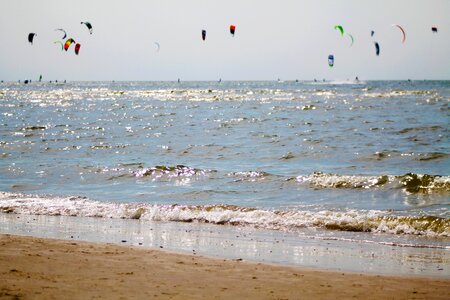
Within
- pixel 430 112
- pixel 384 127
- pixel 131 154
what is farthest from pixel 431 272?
pixel 430 112

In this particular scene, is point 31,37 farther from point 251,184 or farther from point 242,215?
point 242,215

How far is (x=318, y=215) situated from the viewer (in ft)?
39.1

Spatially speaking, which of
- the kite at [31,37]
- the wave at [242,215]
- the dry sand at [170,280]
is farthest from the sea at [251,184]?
the kite at [31,37]

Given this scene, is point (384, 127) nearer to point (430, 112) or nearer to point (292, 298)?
point (430, 112)

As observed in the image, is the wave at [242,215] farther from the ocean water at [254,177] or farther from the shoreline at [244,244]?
the shoreline at [244,244]

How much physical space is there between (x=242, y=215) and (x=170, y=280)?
5.24 meters

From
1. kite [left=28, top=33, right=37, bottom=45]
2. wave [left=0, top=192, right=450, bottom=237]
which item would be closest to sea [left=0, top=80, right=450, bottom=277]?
wave [left=0, top=192, right=450, bottom=237]

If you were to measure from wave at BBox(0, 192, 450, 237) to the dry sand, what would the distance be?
3534 millimetres

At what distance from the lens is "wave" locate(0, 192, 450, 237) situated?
11125mm

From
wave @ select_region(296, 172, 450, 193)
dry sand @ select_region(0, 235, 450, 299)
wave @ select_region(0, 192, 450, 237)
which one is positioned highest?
dry sand @ select_region(0, 235, 450, 299)

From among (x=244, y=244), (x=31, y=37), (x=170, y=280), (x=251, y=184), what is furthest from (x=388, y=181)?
(x=31, y=37)

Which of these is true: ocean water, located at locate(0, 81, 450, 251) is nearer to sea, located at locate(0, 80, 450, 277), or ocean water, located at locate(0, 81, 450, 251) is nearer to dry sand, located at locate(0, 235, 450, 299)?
sea, located at locate(0, 80, 450, 277)

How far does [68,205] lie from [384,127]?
65.1ft

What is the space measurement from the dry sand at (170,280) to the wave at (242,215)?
3534 millimetres
